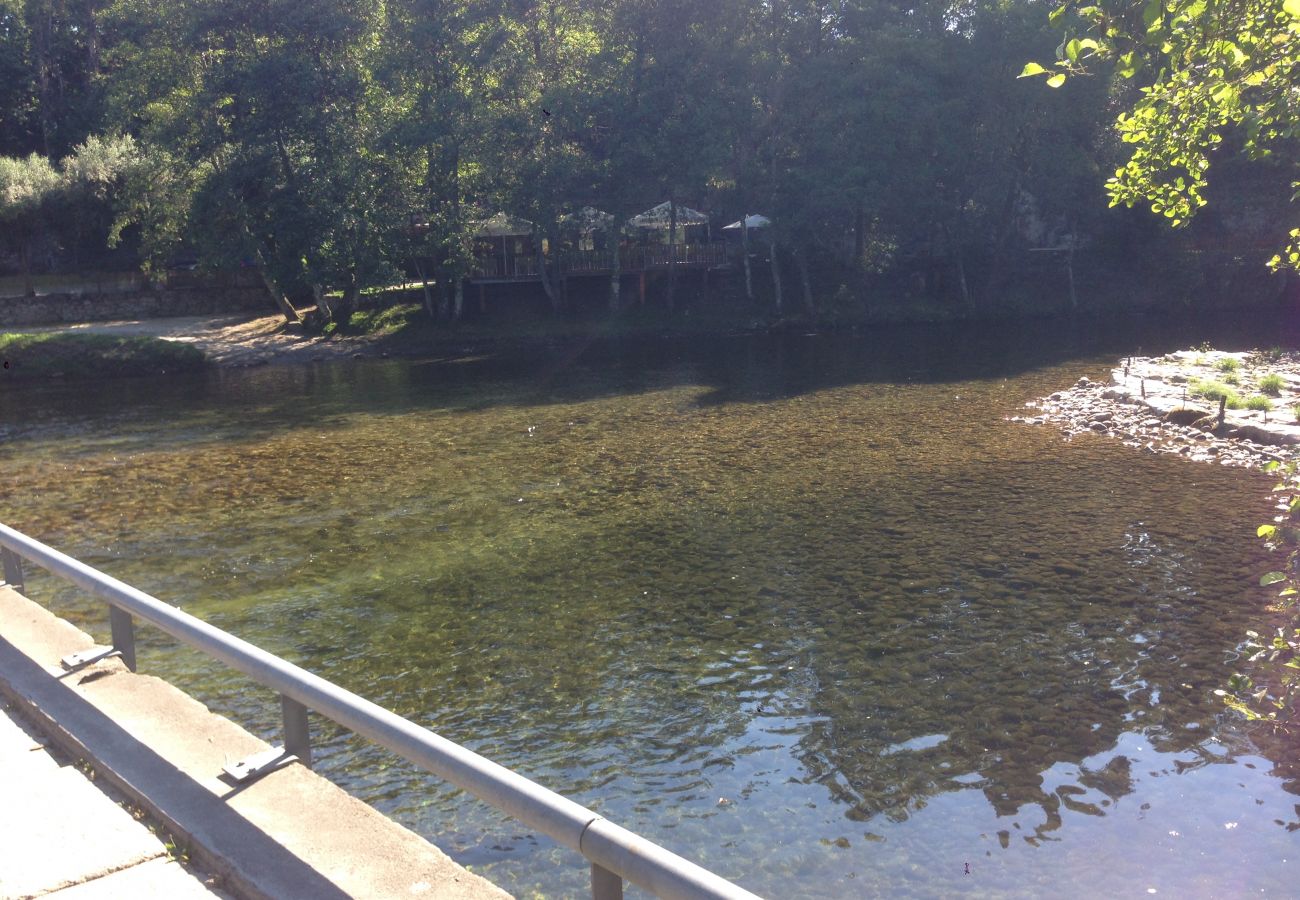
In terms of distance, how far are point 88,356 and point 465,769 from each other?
1326 inches

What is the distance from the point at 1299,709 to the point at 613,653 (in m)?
5.45

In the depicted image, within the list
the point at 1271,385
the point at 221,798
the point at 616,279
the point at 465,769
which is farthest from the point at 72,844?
the point at 616,279

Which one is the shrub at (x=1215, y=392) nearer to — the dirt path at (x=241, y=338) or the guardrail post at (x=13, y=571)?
the guardrail post at (x=13, y=571)

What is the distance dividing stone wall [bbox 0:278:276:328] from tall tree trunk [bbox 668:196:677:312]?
16.0 metres

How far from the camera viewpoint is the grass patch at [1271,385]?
21.4 metres

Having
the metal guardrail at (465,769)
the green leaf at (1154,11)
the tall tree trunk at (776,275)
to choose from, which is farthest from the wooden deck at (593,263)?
the metal guardrail at (465,769)

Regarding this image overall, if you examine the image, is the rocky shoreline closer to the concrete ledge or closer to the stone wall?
the concrete ledge

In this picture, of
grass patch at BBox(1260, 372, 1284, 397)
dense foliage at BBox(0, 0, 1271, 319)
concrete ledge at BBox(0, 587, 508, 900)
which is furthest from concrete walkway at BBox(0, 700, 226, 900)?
dense foliage at BBox(0, 0, 1271, 319)

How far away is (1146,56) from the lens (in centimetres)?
714

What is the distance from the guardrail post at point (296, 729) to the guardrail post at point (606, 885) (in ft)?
5.99

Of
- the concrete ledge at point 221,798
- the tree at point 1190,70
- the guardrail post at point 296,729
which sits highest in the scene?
the tree at point 1190,70

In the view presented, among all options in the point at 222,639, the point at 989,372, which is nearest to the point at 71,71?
the point at 989,372

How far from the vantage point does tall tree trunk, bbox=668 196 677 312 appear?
41469 mm

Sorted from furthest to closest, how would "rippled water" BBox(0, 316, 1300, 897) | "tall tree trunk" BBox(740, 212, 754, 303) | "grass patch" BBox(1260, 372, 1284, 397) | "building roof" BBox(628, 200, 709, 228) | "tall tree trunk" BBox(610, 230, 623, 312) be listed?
"building roof" BBox(628, 200, 709, 228) → "tall tree trunk" BBox(740, 212, 754, 303) → "tall tree trunk" BBox(610, 230, 623, 312) → "grass patch" BBox(1260, 372, 1284, 397) → "rippled water" BBox(0, 316, 1300, 897)
